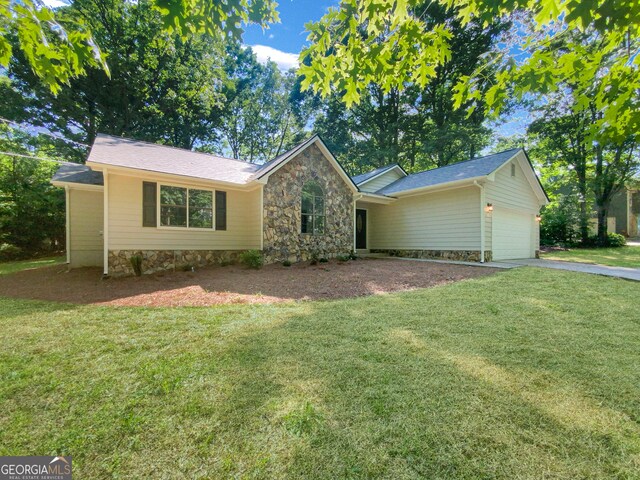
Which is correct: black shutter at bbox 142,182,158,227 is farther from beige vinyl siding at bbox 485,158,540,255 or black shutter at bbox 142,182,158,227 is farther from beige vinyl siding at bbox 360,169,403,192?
beige vinyl siding at bbox 485,158,540,255

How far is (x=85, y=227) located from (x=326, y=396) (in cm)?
1150

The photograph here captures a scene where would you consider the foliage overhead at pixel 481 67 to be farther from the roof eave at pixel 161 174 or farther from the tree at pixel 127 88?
the tree at pixel 127 88

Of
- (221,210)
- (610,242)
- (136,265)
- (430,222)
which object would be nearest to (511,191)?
(430,222)

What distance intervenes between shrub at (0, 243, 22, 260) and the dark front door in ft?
55.0

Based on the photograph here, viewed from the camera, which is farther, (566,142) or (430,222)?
(566,142)

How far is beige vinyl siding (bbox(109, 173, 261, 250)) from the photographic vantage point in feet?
27.4

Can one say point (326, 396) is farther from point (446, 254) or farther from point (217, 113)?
point (217, 113)

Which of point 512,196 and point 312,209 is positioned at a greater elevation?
point 512,196

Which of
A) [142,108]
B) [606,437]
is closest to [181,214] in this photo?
[606,437]

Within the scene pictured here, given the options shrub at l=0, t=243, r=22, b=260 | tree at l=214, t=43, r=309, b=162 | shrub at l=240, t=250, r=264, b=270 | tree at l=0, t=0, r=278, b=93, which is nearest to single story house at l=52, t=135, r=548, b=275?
shrub at l=240, t=250, r=264, b=270

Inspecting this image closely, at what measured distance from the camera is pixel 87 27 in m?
2.81

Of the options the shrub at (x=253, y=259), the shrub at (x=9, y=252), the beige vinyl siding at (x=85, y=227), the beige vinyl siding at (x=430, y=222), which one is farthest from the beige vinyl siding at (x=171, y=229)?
the shrub at (x=9, y=252)

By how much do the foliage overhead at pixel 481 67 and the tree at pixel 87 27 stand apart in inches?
25.5

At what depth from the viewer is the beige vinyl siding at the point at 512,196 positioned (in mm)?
10898
